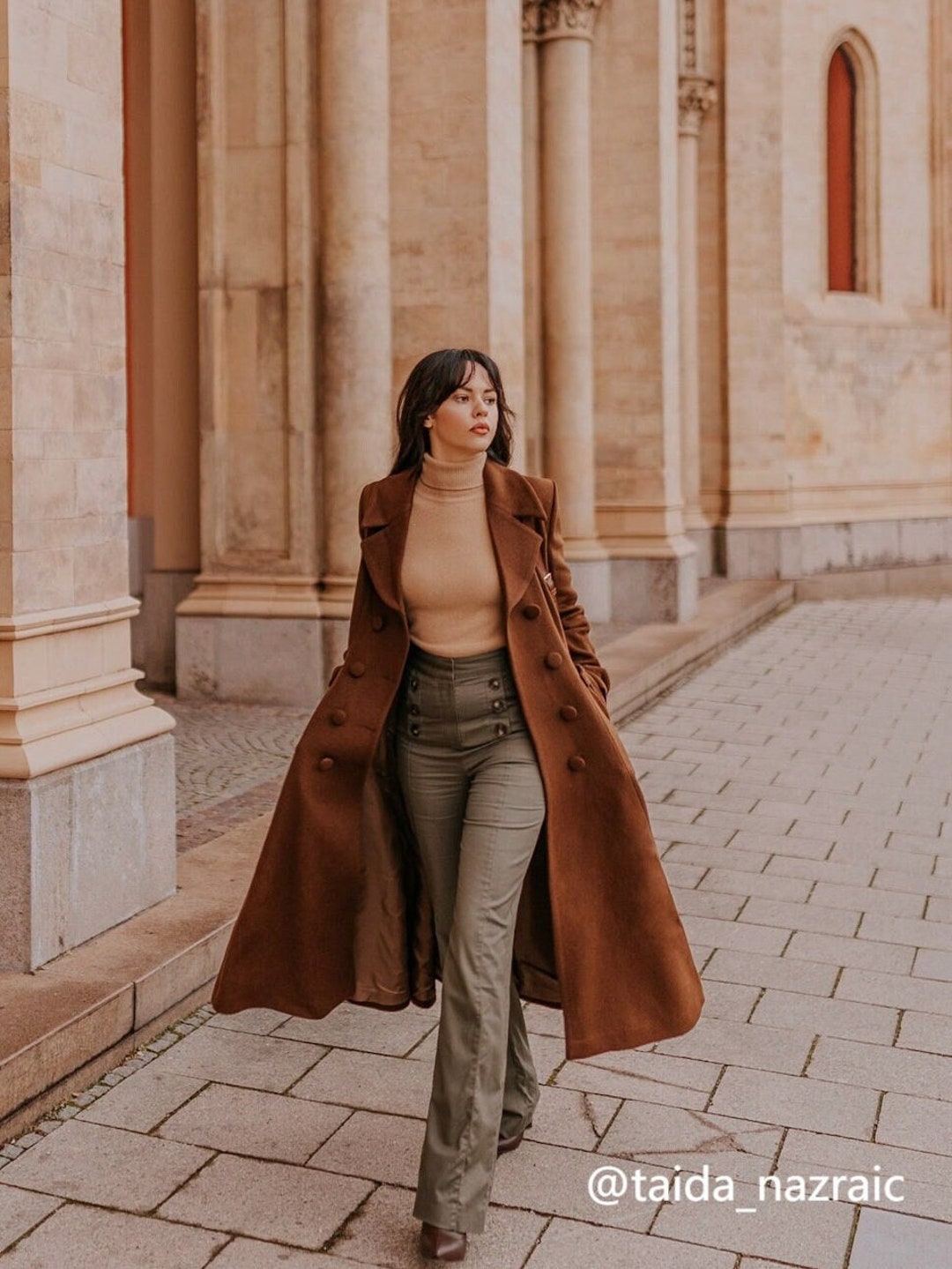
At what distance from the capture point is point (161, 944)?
456 cm

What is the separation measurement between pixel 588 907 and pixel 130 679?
2.16m

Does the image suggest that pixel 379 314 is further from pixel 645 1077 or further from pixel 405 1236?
pixel 405 1236

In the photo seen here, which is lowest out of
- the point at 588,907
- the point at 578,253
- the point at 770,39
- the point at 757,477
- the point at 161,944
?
the point at 161,944

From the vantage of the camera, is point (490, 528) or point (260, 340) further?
point (260, 340)

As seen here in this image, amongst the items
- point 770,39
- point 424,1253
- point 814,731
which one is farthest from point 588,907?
point 770,39

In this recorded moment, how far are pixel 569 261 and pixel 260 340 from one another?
15.4 feet

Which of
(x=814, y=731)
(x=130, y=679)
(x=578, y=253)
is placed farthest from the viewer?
(x=578, y=253)

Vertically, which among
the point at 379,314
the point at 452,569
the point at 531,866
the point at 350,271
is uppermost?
the point at 350,271

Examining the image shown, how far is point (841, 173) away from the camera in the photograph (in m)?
20.5

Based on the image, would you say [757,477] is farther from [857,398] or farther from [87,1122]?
[87,1122]

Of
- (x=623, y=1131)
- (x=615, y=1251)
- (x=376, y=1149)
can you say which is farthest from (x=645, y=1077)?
(x=615, y=1251)

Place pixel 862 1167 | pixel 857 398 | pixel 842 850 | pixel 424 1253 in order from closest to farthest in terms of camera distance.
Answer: pixel 424 1253 → pixel 862 1167 → pixel 842 850 → pixel 857 398

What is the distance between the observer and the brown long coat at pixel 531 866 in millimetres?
3314

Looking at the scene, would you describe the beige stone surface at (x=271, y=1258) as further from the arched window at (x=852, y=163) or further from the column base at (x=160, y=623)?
the arched window at (x=852, y=163)
